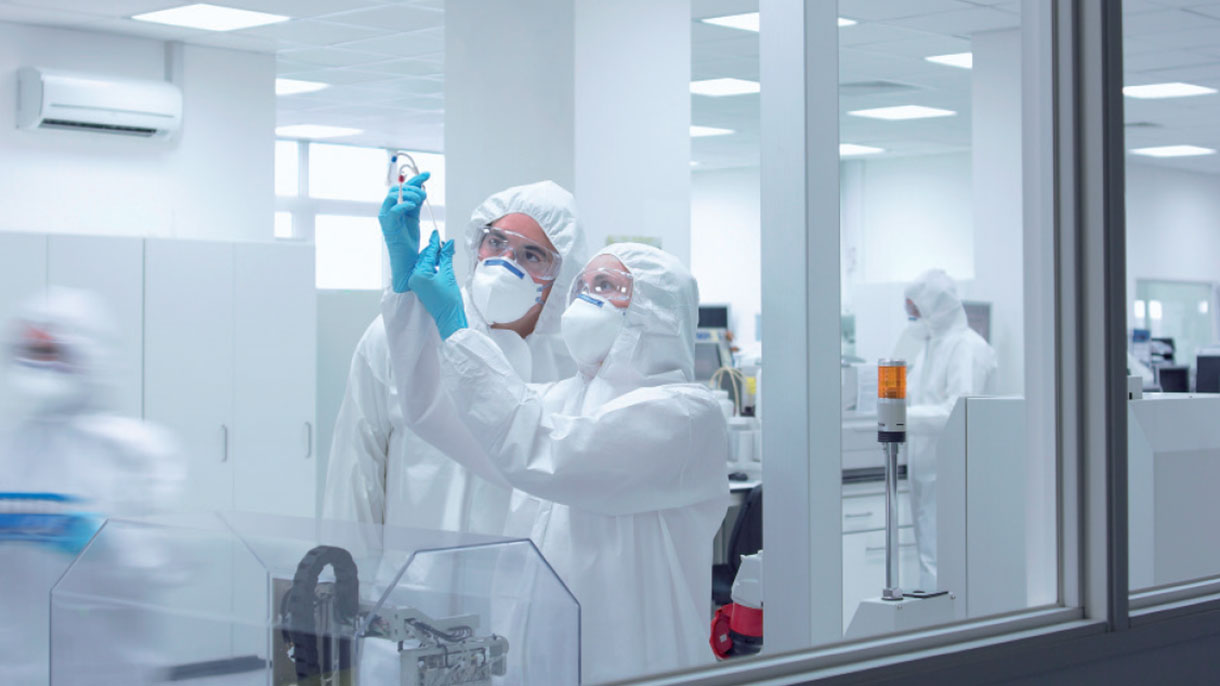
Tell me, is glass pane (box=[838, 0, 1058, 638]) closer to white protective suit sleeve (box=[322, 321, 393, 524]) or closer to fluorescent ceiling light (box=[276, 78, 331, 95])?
white protective suit sleeve (box=[322, 321, 393, 524])

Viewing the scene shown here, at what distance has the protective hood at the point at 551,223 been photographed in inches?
102

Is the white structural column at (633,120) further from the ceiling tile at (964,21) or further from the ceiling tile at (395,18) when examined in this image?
the ceiling tile at (964,21)

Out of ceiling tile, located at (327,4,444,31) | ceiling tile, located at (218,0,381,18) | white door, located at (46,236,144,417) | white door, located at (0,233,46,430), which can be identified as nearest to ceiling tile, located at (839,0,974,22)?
ceiling tile, located at (327,4,444,31)

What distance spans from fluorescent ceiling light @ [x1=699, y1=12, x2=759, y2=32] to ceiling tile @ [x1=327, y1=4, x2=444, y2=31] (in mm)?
1291

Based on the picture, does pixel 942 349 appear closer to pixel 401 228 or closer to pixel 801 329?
pixel 801 329

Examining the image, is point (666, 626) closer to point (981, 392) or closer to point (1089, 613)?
point (1089, 613)

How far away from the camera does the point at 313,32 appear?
6.47 m

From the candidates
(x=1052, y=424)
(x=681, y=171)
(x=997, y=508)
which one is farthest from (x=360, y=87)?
(x=1052, y=424)

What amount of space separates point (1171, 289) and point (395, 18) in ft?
25.9

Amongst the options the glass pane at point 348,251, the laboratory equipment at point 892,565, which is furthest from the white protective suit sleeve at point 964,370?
the glass pane at point 348,251

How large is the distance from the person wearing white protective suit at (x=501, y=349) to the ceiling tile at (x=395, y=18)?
3633 millimetres

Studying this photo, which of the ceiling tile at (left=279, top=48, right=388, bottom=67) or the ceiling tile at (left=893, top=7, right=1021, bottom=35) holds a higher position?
the ceiling tile at (left=279, top=48, right=388, bottom=67)

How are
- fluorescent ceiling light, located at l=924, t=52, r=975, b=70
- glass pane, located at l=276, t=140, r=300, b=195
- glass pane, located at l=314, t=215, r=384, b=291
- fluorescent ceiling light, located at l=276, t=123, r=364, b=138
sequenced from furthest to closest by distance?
glass pane, located at l=314, t=215, r=384, b=291
glass pane, located at l=276, t=140, r=300, b=195
fluorescent ceiling light, located at l=276, t=123, r=364, b=138
fluorescent ceiling light, located at l=924, t=52, r=975, b=70

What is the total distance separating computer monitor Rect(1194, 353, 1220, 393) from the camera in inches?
153
